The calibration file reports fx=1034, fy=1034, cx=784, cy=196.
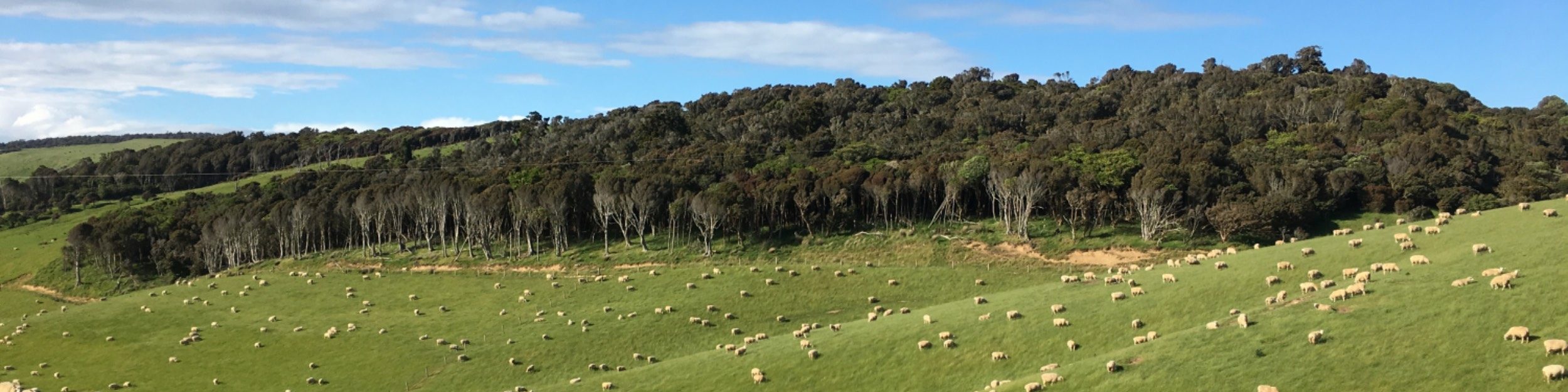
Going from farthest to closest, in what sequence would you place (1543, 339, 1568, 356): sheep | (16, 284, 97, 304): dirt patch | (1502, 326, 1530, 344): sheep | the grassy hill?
(16, 284, 97, 304): dirt patch
the grassy hill
(1502, 326, 1530, 344): sheep
(1543, 339, 1568, 356): sheep

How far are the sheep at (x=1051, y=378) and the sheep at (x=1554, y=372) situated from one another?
1265 cm

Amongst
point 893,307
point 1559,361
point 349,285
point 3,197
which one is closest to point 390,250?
point 349,285

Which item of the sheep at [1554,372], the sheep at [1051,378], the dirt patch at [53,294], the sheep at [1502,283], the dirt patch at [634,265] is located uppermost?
the sheep at [1502,283]

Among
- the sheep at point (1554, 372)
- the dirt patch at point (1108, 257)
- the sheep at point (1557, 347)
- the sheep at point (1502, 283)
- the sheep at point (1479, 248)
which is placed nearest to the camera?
the sheep at point (1554, 372)

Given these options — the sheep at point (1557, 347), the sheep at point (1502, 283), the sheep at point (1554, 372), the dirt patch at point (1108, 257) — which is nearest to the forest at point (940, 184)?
the dirt patch at point (1108, 257)

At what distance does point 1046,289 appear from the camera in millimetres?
50938

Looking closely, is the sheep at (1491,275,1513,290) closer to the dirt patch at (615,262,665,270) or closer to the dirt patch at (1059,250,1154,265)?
the dirt patch at (1059,250,1154,265)

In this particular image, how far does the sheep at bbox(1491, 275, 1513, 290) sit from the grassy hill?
359mm

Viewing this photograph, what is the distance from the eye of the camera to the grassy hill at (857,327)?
3145 centimetres

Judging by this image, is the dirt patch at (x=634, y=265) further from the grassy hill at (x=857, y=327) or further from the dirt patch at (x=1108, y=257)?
the dirt patch at (x=1108, y=257)

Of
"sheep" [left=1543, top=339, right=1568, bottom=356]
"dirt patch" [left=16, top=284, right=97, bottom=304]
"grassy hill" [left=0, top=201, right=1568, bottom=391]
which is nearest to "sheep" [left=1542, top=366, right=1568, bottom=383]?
"grassy hill" [left=0, top=201, right=1568, bottom=391]

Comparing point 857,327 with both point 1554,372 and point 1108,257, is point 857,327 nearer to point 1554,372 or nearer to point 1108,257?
point 1554,372

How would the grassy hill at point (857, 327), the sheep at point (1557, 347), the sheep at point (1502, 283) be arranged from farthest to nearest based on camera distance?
the sheep at point (1502, 283) → the grassy hill at point (857, 327) → the sheep at point (1557, 347)

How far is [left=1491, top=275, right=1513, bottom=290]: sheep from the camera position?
113 ft
